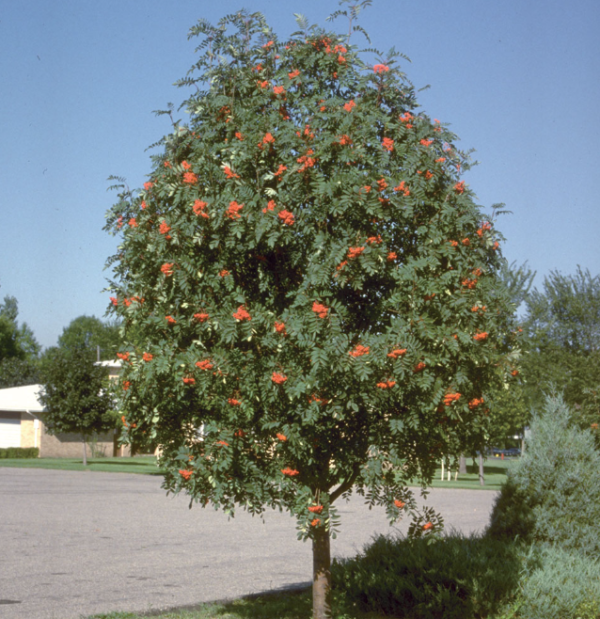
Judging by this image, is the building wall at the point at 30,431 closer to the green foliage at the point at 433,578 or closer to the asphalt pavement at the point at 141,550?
the asphalt pavement at the point at 141,550

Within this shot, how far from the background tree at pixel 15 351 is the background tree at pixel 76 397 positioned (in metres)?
26.9

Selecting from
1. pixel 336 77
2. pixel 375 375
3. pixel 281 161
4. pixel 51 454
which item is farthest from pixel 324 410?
pixel 51 454

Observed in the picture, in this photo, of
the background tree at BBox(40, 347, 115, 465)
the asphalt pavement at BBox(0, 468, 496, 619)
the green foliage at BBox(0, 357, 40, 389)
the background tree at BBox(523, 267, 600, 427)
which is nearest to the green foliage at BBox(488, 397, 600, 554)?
the asphalt pavement at BBox(0, 468, 496, 619)

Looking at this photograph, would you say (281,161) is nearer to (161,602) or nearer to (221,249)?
(221,249)

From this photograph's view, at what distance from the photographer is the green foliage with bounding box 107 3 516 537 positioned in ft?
17.4

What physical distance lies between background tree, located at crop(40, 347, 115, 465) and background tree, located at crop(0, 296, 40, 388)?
88.4ft

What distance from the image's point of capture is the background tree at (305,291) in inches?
209

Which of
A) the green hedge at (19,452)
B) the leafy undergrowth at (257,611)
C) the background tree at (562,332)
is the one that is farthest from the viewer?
the green hedge at (19,452)

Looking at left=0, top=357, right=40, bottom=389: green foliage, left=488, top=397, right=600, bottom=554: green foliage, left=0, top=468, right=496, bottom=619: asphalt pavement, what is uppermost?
left=0, top=357, right=40, bottom=389: green foliage

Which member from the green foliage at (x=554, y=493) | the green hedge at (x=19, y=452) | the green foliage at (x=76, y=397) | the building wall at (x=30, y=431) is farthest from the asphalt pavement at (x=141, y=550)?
the building wall at (x=30, y=431)

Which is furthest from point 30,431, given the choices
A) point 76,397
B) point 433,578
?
point 433,578

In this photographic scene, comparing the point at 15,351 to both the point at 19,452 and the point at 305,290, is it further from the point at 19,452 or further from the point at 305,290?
the point at 305,290

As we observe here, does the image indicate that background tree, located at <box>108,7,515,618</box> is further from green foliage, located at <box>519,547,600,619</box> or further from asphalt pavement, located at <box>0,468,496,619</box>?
asphalt pavement, located at <box>0,468,496,619</box>

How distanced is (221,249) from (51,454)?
4567 centimetres
